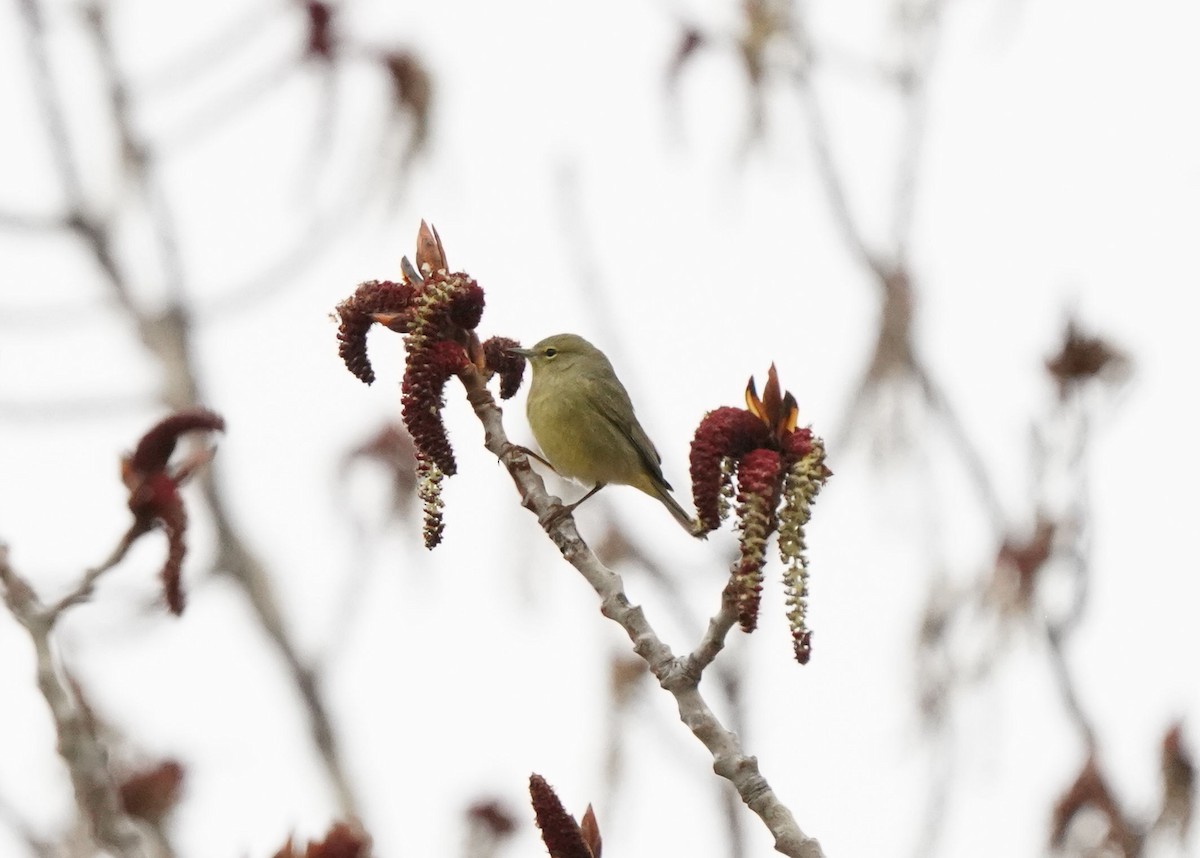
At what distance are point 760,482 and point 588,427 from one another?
4120 mm

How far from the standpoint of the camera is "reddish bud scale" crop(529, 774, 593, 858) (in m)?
2.24

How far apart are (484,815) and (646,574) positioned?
3.60ft

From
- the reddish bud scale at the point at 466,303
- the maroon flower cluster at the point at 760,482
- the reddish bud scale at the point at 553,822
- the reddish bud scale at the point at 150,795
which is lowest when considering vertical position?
the reddish bud scale at the point at 553,822

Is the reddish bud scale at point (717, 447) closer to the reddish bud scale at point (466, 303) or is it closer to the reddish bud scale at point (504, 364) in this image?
the reddish bud scale at point (466, 303)

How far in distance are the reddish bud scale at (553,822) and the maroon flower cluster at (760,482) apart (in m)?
0.39

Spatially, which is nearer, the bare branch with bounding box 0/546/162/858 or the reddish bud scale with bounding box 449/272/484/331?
the bare branch with bounding box 0/546/162/858

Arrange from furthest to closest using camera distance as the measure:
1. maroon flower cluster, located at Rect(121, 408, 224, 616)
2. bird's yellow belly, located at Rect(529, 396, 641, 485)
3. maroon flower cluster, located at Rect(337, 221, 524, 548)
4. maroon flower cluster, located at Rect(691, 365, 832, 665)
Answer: bird's yellow belly, located at Rect(529, 396, 641, 485), maroon flower cluster, located at Rect(121, 408, 224, 616), maroon flower cluster, located at Rect(337, 221, 524, 548), maroon flower cluster, located at Rect(691, 365, 832, 665)

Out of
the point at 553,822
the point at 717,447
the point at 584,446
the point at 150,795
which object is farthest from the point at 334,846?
the point at 584,446

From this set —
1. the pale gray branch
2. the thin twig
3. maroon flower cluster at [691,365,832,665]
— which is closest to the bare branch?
the thin twig

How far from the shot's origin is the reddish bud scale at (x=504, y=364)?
9.66ft

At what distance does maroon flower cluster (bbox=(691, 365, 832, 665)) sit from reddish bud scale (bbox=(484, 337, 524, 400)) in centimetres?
74

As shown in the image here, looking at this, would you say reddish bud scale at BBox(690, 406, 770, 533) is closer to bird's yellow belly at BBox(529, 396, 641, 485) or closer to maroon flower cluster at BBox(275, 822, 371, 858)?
maroon flower cluster at BBox(275, 822, 371, 858)

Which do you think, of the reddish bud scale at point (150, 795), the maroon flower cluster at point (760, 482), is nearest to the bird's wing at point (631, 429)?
the reddish bud scale at point (150, 795)

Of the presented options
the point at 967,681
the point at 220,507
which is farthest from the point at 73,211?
the point at 967,681
